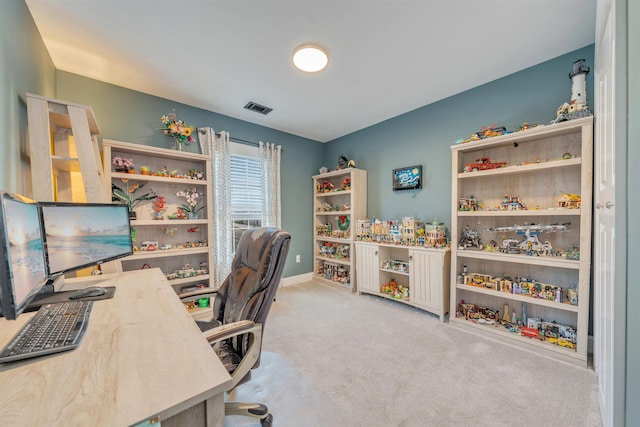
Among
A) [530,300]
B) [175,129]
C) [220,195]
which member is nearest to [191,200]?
[220,195]

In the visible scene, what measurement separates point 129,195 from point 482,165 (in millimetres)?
3664

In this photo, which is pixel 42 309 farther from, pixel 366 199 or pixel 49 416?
pixel 366 199

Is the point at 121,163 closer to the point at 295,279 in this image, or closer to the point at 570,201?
the point at 295,279

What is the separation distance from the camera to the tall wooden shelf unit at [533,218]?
70.9 inches

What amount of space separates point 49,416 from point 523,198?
10.3 feet

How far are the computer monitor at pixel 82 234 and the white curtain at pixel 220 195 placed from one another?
4.90ft

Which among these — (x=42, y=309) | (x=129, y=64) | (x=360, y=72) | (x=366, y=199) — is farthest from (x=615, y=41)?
(x=129, y=64)

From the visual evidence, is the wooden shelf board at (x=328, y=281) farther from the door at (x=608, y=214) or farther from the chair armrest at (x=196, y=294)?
the door at (x=608, y=214)

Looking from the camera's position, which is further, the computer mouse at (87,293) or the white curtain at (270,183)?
the white curtain at (270,183)

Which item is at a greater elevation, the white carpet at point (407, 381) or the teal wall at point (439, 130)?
the teal wall at point (439, 130)

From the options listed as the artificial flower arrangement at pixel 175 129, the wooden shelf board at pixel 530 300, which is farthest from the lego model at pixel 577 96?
the artificial flower arrangement at pixel 175 129

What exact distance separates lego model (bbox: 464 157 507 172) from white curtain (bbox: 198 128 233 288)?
9.42 ft

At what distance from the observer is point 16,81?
4.82ft

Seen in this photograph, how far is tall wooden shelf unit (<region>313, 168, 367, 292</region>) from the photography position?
11.8ft
